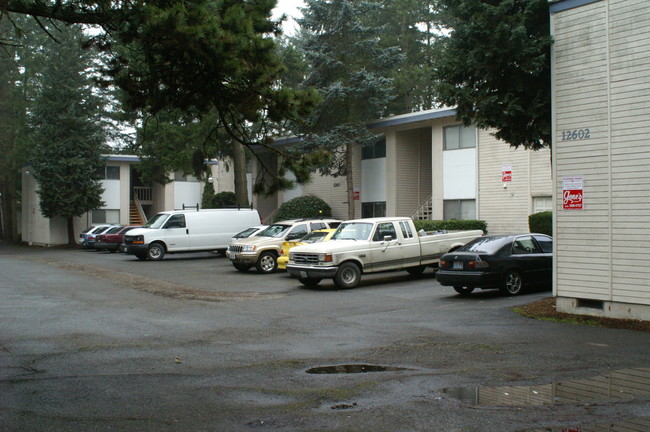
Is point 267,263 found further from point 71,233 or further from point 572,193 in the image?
point 71,233

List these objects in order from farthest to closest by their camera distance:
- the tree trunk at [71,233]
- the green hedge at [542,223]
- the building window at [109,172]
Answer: the building window at [109,172], the tree trunk at [71,233], the green hedge at [542,223]

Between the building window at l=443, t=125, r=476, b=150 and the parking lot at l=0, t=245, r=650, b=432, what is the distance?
14798mm

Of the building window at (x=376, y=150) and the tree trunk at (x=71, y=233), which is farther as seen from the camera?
the tree trunk at (x=71, y=233)

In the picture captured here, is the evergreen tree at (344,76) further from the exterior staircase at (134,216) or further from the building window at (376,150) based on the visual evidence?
the exterior staircase at (134,216)

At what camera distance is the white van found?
2939 centimetres

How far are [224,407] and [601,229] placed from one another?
807 centimetres

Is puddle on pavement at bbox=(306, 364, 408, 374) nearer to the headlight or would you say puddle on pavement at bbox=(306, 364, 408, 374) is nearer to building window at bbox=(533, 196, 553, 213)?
the headlight

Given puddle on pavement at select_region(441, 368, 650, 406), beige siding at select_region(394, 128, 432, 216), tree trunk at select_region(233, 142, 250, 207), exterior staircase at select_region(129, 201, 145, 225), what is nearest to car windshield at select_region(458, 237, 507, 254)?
puddle on pavement at select_region(441, 368, 650, 406)

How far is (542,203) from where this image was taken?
88.3ft

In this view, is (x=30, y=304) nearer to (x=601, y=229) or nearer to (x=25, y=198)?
(x=601, y=229)

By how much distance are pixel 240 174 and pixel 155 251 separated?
9.59m

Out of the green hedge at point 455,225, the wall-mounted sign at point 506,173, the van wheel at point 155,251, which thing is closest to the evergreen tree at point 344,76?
the green hedge at point 455,225

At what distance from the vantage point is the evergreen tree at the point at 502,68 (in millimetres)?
13141

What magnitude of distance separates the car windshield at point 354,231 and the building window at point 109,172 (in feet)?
102
